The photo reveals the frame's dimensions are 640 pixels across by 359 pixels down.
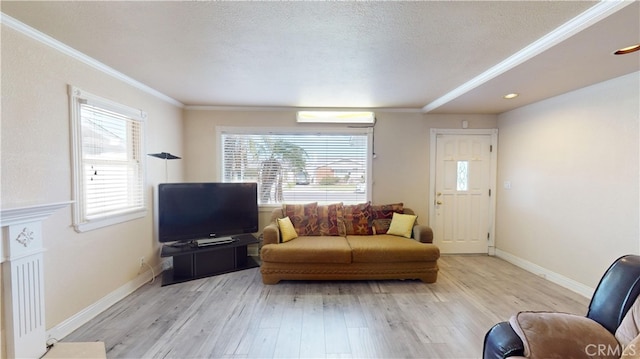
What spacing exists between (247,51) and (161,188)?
2.17 m

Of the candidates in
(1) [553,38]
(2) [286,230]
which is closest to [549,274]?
(1) [553,38]

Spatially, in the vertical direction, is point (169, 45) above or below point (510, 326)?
above

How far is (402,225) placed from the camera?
12.8ft

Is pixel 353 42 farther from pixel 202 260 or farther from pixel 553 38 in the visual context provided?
pixel 202 260

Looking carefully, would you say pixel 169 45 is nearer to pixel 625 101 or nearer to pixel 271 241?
pixel 271 241

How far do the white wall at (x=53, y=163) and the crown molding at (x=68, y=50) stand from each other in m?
0.04

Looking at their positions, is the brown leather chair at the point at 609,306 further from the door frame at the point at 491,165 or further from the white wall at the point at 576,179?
the door frame at the point at 491,165

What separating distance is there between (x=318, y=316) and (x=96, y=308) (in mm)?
2156

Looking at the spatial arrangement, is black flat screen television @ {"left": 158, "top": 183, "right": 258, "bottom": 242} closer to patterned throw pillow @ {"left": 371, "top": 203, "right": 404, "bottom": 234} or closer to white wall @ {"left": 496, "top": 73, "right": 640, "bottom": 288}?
patterned throw pillow @ {"left": 371, "top": 203, "right": 404, "bottom": 234}

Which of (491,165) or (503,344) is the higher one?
(491,165)

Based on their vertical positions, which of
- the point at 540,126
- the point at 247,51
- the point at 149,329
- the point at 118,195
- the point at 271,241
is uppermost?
the point at 247,51

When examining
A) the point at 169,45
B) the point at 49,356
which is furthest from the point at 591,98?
the point at 49,356

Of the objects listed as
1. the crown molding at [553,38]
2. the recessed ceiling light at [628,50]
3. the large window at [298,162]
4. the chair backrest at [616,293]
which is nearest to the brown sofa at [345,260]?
the large window at [298,162]

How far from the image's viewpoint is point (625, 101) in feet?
8.82
